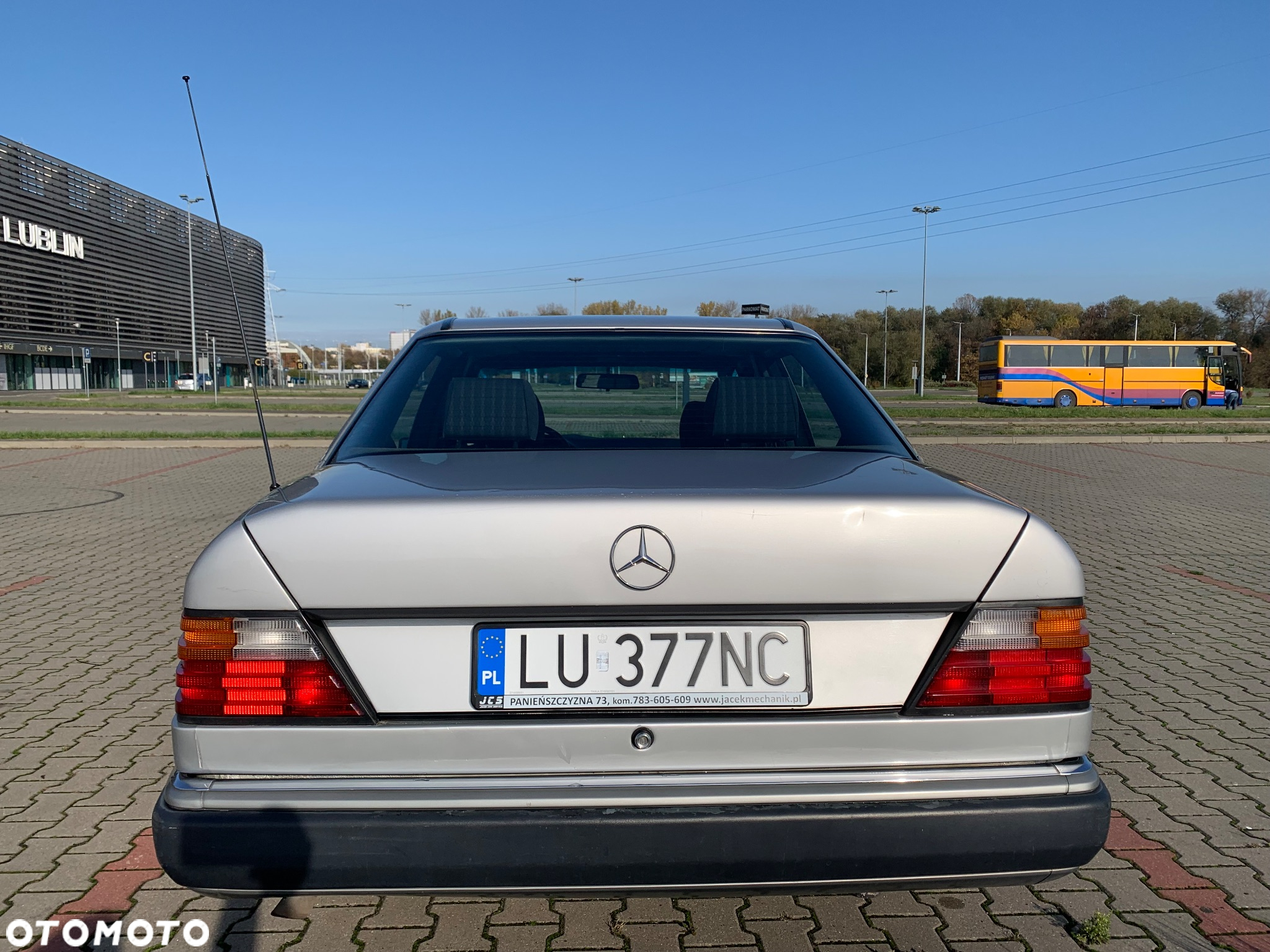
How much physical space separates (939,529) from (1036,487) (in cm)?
1170

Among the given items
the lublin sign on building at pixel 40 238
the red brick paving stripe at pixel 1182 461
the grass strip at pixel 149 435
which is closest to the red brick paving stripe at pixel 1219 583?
the red brick paving stripe at pixel 1182 461

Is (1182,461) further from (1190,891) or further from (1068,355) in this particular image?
(1068,355)

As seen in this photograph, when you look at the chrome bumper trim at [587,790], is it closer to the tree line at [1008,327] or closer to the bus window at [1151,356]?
the bus window at [1151,356]

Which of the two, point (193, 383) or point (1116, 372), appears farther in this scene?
point (193, 383)


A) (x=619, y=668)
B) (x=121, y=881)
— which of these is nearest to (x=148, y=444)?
(x=121, y=881)

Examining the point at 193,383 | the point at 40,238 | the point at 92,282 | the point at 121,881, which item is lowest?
the point at 121,881

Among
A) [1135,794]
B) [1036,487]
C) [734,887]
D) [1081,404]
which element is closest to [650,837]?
[734,887]

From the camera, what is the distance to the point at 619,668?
1.85m

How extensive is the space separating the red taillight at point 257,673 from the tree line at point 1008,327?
70.4 meters

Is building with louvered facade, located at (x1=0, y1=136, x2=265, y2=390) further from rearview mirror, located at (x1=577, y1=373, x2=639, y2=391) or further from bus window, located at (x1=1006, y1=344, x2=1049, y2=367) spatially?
rearview mirror, located at (x1=577, y1=373, x2=639, y2=391)

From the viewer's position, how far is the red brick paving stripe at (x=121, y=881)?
2.66 metres

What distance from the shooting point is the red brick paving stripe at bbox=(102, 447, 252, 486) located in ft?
43.8

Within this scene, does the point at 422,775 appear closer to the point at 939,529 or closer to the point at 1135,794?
the point at 939,529

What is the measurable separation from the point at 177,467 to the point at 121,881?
13.7m
